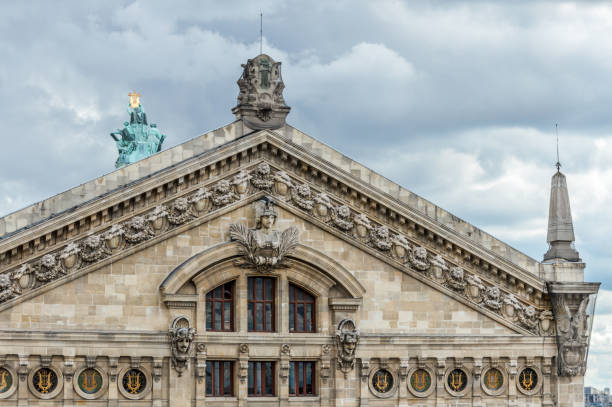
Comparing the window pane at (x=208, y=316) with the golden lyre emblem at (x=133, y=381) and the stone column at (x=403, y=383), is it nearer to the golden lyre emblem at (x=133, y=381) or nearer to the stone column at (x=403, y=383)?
the golden lyre emblem at (x=133, y=381)

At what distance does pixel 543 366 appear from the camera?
42.4 m

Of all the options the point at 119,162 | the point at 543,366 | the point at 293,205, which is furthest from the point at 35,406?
the point at 119,162

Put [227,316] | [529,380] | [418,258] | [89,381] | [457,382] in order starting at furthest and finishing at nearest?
1. [529,380]
2. [457,382]
3. [418,258]
4. [227,316]
5. [89,381]

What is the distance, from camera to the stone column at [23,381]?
37.8 metres

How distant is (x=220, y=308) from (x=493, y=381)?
905 centimetres

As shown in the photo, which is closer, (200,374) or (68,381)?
(68,381)

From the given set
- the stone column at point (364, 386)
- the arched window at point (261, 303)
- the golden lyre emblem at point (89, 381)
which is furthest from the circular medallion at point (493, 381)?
the golden lyre emblem at point (89, 381)

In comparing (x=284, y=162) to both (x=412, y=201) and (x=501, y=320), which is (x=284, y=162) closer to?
(x=412, y=201)

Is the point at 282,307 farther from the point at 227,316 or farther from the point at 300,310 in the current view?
the point at 227,316

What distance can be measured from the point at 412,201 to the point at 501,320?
4710mm

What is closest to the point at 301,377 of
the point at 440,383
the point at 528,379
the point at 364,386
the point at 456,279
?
the point at 364,386

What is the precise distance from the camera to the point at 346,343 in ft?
132

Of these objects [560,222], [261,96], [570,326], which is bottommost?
[570,326]

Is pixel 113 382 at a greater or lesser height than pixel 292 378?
lesser
